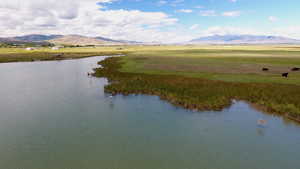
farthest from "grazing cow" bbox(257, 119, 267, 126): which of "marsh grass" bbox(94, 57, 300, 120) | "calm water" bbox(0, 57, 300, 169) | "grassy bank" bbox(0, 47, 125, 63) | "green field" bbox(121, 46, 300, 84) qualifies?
"grassy bank" bbox(0, 47, 125, 63)

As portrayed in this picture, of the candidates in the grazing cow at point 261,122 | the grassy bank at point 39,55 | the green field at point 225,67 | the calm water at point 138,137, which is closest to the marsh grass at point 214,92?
the calm water at point 138,137

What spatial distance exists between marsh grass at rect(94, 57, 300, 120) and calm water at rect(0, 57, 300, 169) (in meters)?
1.76

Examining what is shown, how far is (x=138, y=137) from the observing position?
1467 centimetres

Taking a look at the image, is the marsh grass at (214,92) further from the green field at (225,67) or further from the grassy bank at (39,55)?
the grassy bank at (39,55)

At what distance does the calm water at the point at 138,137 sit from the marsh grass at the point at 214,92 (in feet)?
5.77

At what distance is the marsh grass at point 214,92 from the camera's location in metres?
21.0

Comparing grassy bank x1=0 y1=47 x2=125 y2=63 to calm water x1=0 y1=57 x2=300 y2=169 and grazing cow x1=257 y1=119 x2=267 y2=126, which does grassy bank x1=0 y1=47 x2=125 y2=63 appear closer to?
calm water x1=0 y1=57 x2=300 y2=169

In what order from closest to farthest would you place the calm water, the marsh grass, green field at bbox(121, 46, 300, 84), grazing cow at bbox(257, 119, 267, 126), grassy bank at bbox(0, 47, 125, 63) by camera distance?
the calm water → grazing cow at bbox(257, 119, 267, 126) → the marsh grass → green field at bbox(121, 46, 300, 84) → grassy bank at bbox(0, 47, 125, 63)

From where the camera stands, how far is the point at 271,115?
19078 mm

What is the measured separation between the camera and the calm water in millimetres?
11648

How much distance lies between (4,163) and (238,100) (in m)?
23.7

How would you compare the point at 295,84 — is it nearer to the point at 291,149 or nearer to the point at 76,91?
the point at 291,149

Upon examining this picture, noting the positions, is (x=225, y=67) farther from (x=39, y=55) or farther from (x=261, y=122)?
(x=39, y=55)

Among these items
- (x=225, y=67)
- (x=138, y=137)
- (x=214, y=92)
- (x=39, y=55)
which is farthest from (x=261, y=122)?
(x=39, y=55)
